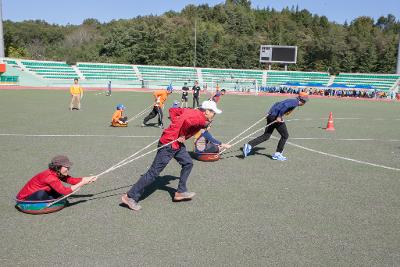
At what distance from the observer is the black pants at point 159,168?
5523mm

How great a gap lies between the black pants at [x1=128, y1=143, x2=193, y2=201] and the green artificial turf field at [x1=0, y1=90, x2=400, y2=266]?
0.29m

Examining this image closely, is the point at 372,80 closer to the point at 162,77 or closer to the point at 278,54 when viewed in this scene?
the point at 278,54

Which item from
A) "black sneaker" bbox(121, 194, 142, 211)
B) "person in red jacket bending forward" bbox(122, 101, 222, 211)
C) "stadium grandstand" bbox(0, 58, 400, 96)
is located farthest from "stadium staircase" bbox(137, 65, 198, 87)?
"black sneaker" bbox(121, 194, 142, 211)

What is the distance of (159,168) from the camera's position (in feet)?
18.4

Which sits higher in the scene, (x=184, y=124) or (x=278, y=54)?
(x=278, y=54)

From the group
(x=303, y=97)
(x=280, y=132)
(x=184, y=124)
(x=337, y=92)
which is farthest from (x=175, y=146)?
(x=337, y=92)

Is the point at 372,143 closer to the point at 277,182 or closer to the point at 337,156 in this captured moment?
the point at 337,156

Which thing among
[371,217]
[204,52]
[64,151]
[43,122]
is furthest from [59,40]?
[371,217]

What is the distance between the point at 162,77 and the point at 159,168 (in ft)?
159

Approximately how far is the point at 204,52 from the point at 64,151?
199 feet

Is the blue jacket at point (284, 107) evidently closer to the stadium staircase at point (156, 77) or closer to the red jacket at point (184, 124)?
the red jacket at point (184, 124)

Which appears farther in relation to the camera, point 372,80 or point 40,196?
point 372,80

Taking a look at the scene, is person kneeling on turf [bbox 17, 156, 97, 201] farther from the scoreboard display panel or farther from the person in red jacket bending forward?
the scoreboard display panel

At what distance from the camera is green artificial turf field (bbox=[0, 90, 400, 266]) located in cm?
426
